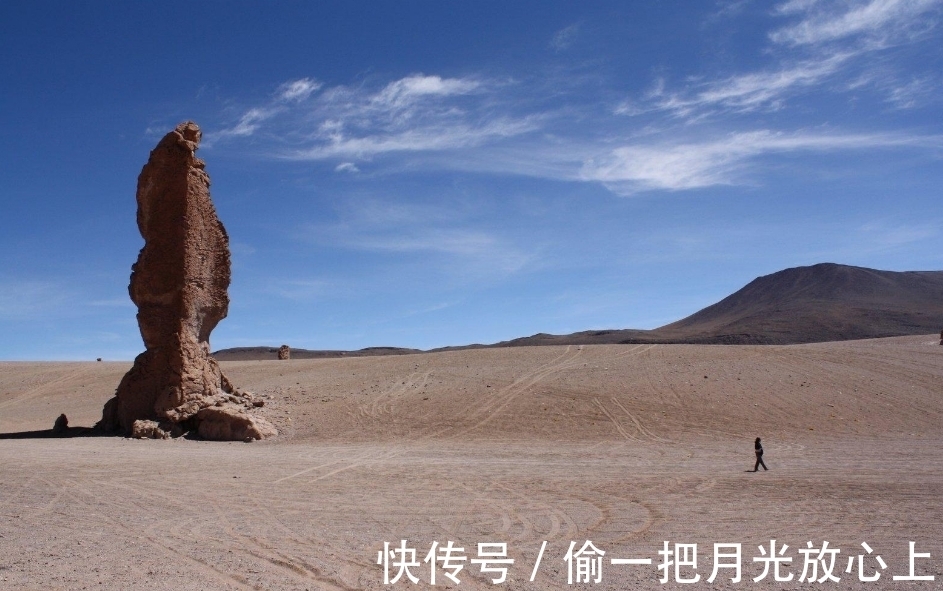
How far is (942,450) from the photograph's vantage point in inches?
677

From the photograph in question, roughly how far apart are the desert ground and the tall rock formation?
1.76 m

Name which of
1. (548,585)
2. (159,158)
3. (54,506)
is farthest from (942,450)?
(159,158)

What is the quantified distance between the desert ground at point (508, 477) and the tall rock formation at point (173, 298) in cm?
176

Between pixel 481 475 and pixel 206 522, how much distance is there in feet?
19.8

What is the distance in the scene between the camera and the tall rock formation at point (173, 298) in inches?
863

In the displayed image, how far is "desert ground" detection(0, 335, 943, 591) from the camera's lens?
7645 millimetres

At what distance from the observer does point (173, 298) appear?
883 inches

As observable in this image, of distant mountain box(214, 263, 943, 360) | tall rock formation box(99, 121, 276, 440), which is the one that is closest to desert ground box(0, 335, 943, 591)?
tall rock formation box(99, 121, 276, 440)

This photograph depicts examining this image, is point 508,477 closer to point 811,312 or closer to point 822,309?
point 811,312

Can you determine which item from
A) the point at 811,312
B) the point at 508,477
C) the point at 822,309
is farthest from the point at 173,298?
the point at 822,309

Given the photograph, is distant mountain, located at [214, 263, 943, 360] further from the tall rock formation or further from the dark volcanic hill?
the tall rock formation

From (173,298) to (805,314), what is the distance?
108644mm

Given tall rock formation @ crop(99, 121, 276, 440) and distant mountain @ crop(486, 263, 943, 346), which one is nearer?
tall rock formation @ crop(99, 121, 276, 440)

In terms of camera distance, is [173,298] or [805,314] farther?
[805,314]
